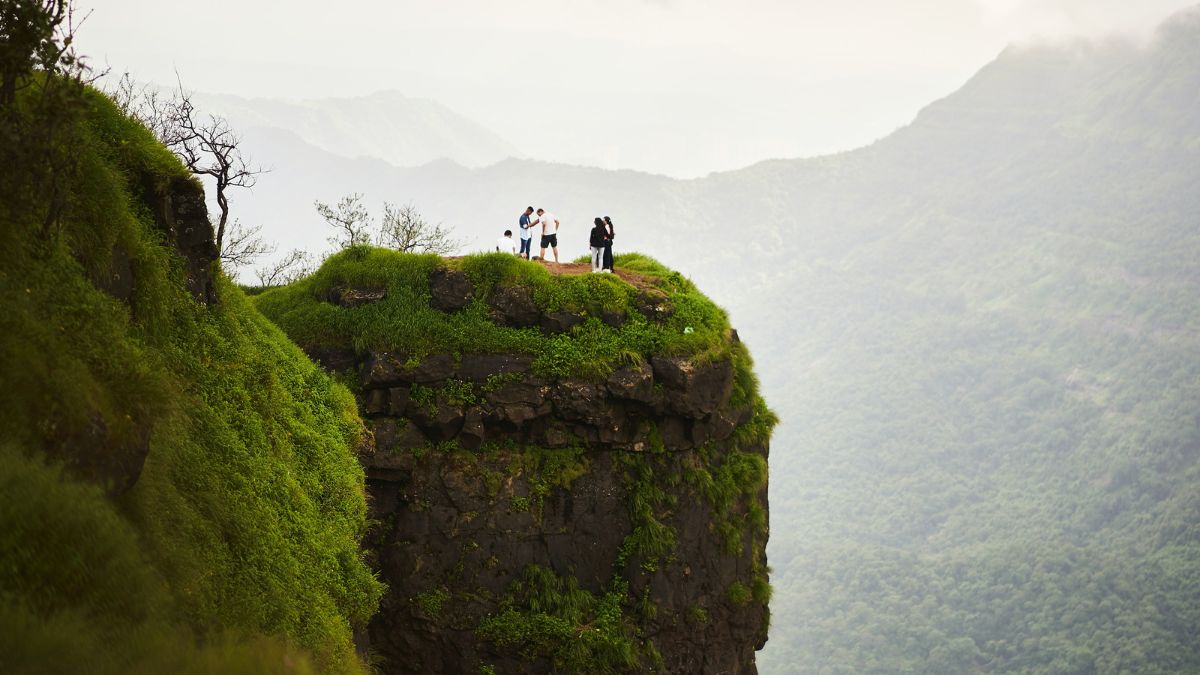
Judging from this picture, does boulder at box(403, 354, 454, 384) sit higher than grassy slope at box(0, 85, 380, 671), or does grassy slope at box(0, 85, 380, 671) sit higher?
boulder at box(403, 354, 454, 384)

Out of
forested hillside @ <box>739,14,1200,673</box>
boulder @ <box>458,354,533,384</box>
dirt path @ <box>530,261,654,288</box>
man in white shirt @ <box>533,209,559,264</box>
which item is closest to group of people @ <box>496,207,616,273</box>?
man in white shirt @ <box>533,209,559,264</box>

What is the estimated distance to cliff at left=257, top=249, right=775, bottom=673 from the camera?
1945 centimetres

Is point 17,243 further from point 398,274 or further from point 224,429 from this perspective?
point 398,274

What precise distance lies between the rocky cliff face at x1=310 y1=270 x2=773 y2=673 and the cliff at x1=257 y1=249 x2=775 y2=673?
40 mm

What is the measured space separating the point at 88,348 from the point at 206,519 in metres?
2.60

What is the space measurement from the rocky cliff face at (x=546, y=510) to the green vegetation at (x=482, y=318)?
283 mm

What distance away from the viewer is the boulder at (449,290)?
21.0m

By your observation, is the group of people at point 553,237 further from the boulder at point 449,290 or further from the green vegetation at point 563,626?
the green vegetation at point 563,626

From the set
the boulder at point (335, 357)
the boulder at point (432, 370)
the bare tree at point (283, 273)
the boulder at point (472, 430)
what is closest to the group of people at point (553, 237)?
the boulder at point (432, 370)

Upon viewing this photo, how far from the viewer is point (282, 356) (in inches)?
656

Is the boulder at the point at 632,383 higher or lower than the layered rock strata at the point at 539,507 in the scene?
higher

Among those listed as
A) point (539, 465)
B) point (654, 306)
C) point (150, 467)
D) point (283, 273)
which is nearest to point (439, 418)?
point (539, 465)

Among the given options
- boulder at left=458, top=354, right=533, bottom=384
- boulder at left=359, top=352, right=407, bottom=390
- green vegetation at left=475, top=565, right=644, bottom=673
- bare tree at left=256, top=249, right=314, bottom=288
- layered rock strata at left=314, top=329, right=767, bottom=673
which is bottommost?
green vegetation at left=475, top=565, right=644, bottom=673

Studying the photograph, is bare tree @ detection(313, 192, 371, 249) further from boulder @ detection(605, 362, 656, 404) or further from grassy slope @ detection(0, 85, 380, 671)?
grassy slope @ detection(0, 85, 380, 671)
